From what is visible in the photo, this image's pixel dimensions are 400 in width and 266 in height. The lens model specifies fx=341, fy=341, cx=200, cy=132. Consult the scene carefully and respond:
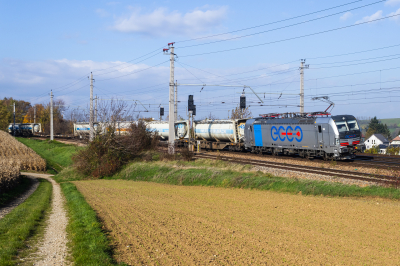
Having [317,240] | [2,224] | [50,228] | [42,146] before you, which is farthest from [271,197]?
[42,146]

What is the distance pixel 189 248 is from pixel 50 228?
5.29 metres

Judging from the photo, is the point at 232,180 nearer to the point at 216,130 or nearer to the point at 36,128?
the point at 216,130

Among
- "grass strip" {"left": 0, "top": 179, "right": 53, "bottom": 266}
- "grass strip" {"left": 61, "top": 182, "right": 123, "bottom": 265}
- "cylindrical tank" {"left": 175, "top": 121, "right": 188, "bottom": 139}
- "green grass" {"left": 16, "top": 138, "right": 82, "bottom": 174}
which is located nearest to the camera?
"grass strip" {"left": 61, "top": 182, "right": 123, "bottom": 265}

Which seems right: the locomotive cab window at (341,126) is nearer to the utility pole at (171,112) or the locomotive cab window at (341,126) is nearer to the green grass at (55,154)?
the utility pole at (171,112)

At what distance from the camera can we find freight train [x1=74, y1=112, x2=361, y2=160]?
1015 inches

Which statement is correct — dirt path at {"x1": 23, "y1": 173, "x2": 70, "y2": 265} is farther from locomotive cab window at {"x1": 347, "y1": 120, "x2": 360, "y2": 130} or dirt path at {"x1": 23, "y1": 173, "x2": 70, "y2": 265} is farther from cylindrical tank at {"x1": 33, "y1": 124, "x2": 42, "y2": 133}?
cylindrical tank at {"x1": 33, "y1": 124, "x2": 42, "y2": 133}

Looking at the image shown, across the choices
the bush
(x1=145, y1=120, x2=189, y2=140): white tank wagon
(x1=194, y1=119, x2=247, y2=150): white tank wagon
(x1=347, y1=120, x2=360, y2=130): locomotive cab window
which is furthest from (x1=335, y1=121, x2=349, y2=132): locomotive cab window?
(x1=145, y1=120, x2=189, y2=140): white tank wagon

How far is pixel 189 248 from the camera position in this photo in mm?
8164

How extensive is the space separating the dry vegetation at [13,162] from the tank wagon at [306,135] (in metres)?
21.1

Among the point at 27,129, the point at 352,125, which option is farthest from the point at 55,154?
the point at 27,129

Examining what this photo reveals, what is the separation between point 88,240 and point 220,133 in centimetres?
3059

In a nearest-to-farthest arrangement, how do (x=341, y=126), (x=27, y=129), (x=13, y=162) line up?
(x=341, y=126), (x=13, y=162), (x=27, y=129)

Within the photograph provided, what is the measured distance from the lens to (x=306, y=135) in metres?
27.9

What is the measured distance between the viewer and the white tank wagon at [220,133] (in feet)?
123
